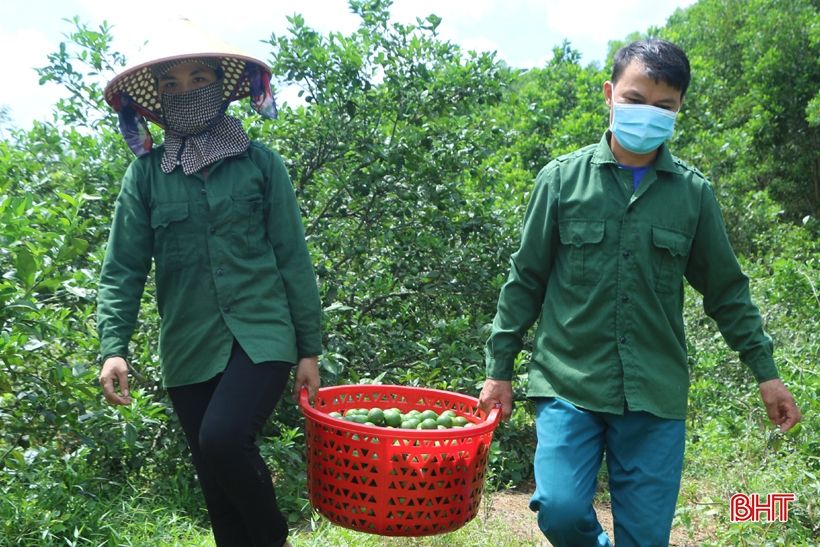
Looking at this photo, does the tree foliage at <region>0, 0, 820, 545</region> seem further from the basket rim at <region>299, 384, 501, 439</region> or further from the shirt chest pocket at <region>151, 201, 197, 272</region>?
the basket rim at <region>299, 384, 501, 439</region>

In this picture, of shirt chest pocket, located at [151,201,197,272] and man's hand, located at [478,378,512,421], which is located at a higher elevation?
shirt chest pocket, located at [151,201,197,272]

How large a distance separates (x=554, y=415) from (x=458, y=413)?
27.1 inches

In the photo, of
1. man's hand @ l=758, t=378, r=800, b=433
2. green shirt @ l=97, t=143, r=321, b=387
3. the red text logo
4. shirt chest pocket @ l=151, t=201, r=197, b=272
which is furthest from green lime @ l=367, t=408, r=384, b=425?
the red text logo

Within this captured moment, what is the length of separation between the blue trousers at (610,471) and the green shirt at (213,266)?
0.86 m

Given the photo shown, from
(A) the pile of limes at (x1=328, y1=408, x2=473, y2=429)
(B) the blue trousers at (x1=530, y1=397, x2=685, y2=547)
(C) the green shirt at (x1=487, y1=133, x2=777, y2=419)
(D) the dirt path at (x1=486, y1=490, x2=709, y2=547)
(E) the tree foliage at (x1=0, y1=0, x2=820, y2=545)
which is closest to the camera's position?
(B) the blue trousers at (x1=530, y1=397, x2=685, y2=547)

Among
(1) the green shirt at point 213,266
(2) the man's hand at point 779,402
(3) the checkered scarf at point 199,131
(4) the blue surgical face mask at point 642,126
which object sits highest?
(4) the blue surgical face mask at point 642,126

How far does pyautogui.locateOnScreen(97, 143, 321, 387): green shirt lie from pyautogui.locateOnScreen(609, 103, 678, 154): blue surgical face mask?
109cm

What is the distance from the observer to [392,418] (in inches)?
120

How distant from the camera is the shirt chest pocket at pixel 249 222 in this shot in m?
2.83

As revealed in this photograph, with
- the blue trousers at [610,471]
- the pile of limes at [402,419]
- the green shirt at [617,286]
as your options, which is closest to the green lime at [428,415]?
the pile of limes at [402,419]

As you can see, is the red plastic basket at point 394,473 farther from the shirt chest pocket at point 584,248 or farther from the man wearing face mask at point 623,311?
the shirt chest pocket at point 584,248

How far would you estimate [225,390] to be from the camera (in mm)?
2691

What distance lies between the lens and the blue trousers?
2496 millimetres

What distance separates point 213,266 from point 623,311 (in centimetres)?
129
